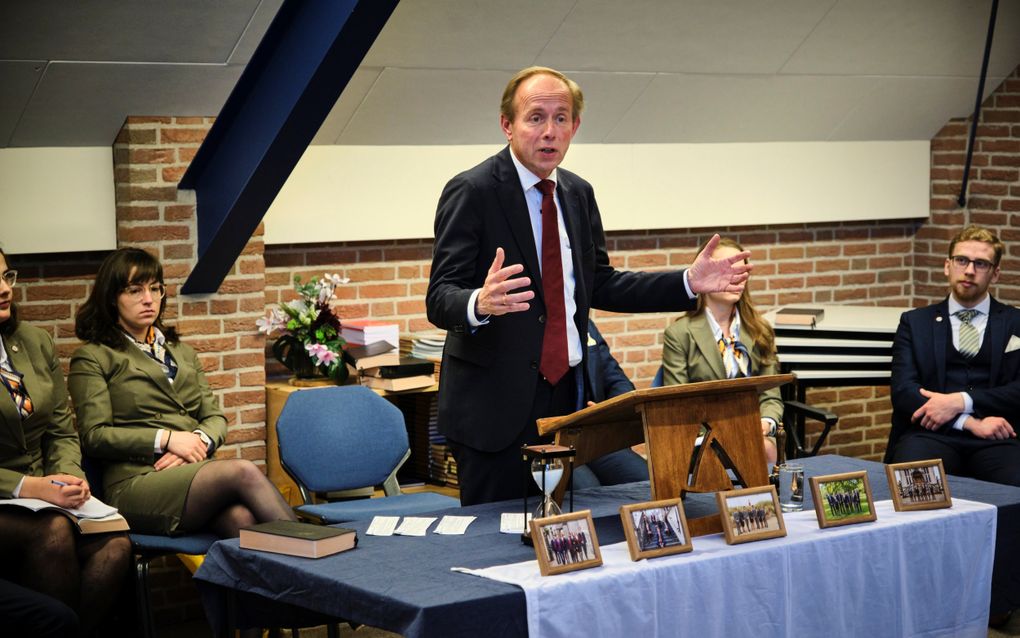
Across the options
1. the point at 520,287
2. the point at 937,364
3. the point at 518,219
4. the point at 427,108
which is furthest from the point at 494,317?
the point at 937,364

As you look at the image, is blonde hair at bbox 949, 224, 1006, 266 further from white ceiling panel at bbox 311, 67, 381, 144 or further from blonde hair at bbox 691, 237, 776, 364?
white ceiling panel at bbox 311, 67, 381, 144

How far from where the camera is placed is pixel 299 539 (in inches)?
106

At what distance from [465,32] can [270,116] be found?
1.12m

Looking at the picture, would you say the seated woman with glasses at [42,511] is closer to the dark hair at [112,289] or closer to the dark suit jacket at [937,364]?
the dark hair at [112,289]

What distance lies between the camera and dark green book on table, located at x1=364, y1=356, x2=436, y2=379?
16.1 feet

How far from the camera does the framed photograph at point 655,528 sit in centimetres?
265

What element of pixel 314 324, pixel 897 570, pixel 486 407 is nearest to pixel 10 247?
pixel 314 324

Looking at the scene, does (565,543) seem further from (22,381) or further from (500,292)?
(22,381)

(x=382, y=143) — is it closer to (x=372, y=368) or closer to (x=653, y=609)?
(x=372, y=368)

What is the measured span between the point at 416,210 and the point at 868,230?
111 inches

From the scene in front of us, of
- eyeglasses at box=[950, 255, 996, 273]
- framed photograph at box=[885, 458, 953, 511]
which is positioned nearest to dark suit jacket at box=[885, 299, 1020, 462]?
eyeglasses at box=[950, 255, 996, 273]

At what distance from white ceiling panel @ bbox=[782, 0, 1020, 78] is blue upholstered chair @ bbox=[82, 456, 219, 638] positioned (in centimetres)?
344

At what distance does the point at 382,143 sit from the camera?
206 inches

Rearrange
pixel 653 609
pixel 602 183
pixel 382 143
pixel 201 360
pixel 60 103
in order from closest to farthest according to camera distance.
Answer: pixel 653 609
pixel 60 103
pixel 201 360
pixel 382 143
pixel 602 183
